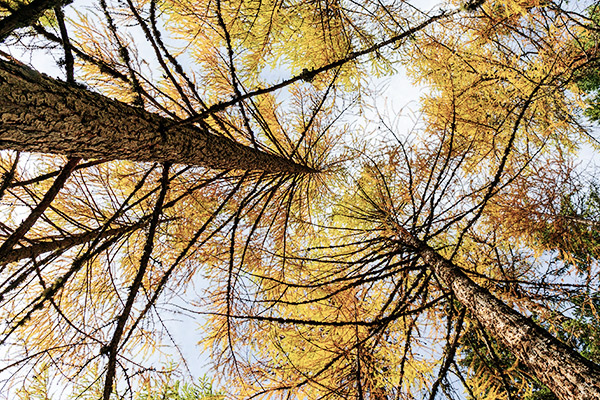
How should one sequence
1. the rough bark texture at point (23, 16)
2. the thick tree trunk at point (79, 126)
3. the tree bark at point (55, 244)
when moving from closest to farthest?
1. the rough bark texture at point (23, 16)
2. the thick tree trunk at point (79, 126)
3. the tree bark at point (55, 244)

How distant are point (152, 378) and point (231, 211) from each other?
2.34 m

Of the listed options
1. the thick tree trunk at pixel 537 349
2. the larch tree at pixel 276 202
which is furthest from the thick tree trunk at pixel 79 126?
the thick tree trunk at pixel 537 349

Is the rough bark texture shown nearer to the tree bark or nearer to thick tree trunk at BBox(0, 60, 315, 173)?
thick tree trunk at BBox(0, 60, 315, 173)

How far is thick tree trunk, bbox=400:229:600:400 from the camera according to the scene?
1636 mm

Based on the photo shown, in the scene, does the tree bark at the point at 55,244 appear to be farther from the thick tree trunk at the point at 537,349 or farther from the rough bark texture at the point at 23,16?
the thick tree trunk at the point at 537,349

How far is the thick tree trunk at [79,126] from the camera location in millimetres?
1330

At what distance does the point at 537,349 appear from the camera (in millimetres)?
1850

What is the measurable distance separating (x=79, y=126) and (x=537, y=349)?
2.77 metres

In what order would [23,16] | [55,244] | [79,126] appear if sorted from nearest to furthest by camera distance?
[23,16] → [79,126] → [55,244]

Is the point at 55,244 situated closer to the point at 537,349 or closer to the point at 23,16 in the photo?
the point at 23,16

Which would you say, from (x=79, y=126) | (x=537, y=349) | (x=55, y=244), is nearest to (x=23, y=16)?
(x=79, y=126)

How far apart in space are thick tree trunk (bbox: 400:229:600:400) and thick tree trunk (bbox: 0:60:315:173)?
7.78 ft

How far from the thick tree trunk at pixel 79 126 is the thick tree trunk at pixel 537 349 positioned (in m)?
2.37

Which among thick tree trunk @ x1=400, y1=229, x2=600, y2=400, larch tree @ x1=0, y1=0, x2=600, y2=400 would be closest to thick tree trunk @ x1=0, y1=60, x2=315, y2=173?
larch tree @ x1=0, y1=0, x2=600, y2=400
